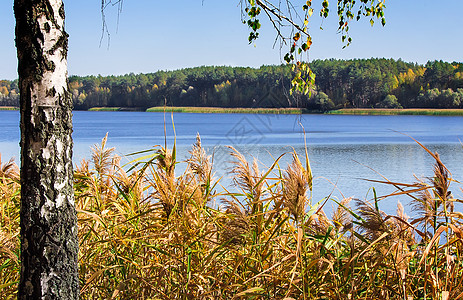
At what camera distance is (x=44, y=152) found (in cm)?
227

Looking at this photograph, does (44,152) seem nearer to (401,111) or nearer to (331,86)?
(331,86)

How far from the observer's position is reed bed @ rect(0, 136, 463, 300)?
2.34m

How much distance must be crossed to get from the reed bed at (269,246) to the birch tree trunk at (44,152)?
0.27 metres

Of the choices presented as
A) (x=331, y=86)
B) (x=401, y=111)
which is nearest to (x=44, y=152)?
(x=331, y=86)

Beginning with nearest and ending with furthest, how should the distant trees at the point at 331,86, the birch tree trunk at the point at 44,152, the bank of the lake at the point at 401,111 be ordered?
the birch tree trunk at the point at 44,152 → the distant trees at the point at 331,86 → the bank of the lake at the point at 401,111

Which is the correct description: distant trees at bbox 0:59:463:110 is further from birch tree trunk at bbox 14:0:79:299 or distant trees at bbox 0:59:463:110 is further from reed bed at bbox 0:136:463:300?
birch tree trunk at bbox 14:0:79:299

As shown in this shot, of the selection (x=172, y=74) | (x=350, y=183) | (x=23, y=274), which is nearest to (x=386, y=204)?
(x=350, y=183)

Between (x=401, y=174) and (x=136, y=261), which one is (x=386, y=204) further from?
(x=136, y=261)

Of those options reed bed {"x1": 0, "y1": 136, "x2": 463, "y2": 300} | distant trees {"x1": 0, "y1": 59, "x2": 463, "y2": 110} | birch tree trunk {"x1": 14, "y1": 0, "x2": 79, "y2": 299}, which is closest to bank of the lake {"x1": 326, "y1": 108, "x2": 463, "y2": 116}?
distant trees {"x1": 0, "y1": 59, "x2": 463, "y2": 110}

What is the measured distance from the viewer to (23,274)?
2.35m

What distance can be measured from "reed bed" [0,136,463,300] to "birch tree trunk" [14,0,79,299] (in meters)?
0.27

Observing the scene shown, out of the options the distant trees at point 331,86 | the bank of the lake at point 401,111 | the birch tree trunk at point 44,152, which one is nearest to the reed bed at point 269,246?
the birch tree trunk at point 44,152

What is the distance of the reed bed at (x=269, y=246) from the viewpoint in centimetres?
234

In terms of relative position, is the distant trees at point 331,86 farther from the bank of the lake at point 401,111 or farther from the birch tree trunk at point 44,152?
the birch tree trunk at point 44,152
